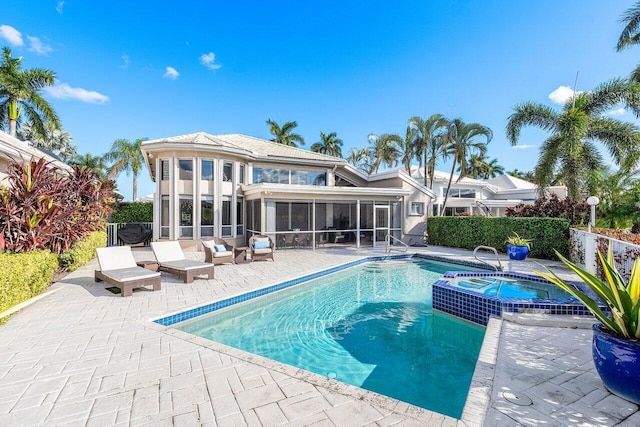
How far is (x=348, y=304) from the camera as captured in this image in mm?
7715

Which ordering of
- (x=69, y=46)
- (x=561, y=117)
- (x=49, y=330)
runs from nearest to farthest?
(x=49, y=330) < (x=561, y=117) < (x=69, y=46)

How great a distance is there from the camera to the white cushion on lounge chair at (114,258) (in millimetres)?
8016

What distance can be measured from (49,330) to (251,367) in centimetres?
397

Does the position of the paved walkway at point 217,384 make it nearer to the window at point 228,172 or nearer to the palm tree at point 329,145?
the window at point 228,172

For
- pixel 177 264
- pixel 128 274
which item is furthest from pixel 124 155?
pixel 128 274

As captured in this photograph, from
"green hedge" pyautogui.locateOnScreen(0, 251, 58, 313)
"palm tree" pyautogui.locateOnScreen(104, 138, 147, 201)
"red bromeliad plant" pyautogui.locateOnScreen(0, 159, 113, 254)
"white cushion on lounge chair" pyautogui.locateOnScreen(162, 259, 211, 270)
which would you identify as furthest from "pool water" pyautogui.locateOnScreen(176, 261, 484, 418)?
"palm tree" pyautogui.locateOnScreen(104, 138, 147, 201)

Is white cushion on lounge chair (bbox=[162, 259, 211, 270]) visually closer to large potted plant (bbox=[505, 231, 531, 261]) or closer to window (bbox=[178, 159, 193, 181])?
window (bbox=[178, 159, 193, 181])

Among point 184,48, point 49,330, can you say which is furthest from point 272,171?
point 49,330

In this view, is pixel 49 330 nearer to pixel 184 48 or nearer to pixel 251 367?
pixel 251 367

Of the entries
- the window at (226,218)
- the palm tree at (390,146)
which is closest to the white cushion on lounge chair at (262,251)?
the window at (226,218)

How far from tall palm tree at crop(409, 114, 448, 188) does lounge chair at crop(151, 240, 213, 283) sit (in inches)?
707

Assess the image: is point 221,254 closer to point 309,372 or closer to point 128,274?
point 128,274

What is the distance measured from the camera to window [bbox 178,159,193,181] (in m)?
15.8

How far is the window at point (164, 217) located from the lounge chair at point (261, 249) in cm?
619
